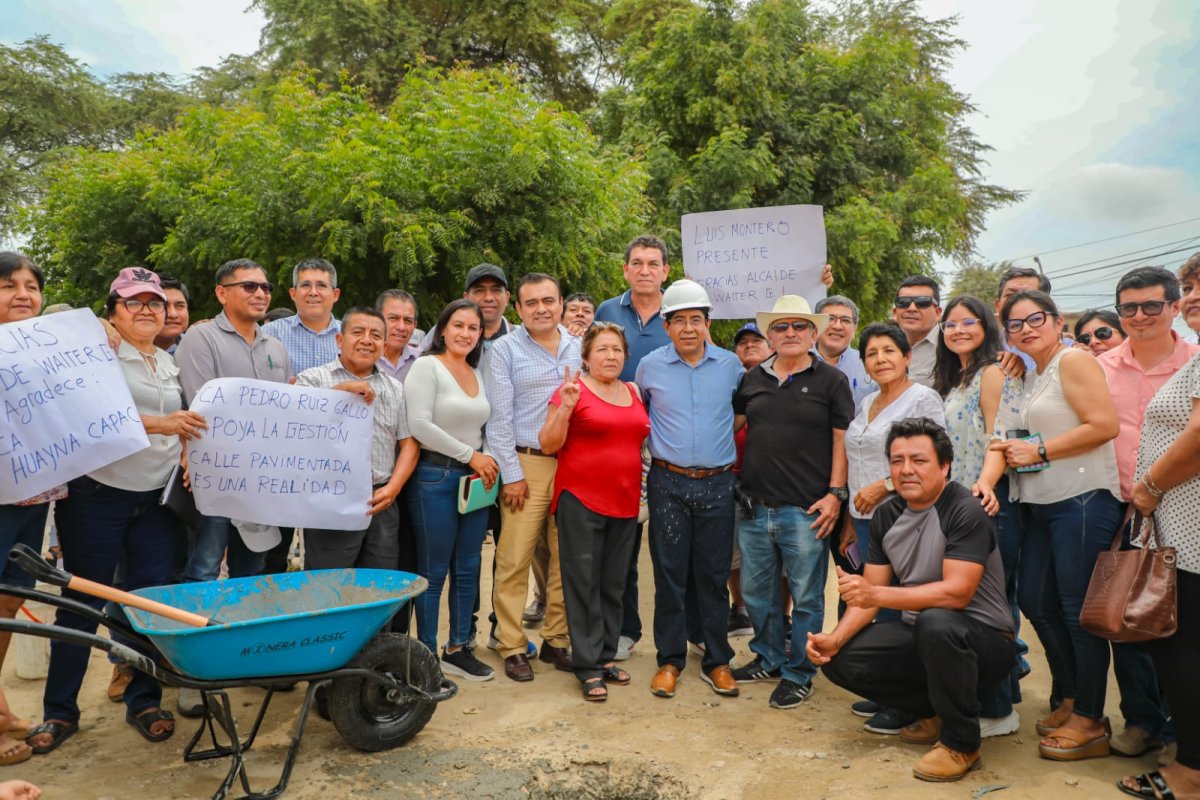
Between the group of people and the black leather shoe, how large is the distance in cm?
2

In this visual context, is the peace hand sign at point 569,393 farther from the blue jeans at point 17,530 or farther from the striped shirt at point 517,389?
the blue jeans at point 17,530

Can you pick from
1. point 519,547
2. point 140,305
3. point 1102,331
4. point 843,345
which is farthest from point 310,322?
point 1102,331

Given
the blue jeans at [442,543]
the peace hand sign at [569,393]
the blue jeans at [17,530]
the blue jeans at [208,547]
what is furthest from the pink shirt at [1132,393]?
the blue jeans at [17,530]

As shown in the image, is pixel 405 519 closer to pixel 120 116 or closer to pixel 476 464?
pixel 476 464

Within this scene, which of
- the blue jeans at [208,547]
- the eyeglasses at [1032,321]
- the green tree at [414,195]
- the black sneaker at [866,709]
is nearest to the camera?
the eyeglasses at [1032,321]

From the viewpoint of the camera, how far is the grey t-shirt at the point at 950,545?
3.68m

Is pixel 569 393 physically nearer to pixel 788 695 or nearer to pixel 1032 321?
pixel 788 695

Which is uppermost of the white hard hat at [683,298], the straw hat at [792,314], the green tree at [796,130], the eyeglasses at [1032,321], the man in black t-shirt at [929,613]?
the green tree at [796,130]

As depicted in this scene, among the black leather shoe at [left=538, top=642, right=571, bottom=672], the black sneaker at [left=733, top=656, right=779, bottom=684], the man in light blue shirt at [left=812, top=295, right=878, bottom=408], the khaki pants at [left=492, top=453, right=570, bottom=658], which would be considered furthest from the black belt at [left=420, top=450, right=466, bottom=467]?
the man in light blue shirt at [left=812, top=295, right=878, bottom=408]

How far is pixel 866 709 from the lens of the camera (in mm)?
4391

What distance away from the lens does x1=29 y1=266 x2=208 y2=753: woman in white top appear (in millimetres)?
3775

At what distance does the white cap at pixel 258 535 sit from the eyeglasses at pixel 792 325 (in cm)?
286

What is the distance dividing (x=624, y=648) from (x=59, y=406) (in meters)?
3.32

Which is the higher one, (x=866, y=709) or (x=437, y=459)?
(x=437, y=459)
